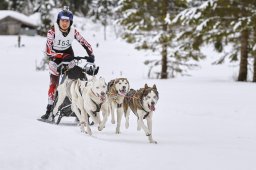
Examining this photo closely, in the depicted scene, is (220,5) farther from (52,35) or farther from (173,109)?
(52,35)

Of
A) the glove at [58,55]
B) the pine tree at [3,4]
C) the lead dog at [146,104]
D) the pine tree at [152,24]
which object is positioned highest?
the pine tree at [3,4]

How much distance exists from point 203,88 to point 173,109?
4.85 metres

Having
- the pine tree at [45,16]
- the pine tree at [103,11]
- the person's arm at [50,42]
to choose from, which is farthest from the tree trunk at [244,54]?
the pine tree at [103,11]

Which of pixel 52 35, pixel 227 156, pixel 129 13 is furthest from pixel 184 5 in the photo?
pixel 227 156

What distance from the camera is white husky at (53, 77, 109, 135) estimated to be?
714 centimetres

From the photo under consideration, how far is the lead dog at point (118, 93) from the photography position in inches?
315

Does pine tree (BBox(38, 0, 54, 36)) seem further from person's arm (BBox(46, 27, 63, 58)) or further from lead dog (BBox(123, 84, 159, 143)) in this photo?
lead dog (BBox(123, 84, 159, 143))

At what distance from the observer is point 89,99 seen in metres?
7.34

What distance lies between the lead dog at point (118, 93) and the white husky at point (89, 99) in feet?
1.98

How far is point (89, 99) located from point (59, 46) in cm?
178

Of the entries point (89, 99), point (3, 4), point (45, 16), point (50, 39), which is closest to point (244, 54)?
point (50, 39)

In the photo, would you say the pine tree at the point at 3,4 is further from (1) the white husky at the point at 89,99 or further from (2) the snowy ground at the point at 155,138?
(1) the white husky at the point at 89,99

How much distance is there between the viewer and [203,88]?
1703 cm

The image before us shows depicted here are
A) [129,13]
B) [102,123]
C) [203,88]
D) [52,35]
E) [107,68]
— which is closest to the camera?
[102,123]
